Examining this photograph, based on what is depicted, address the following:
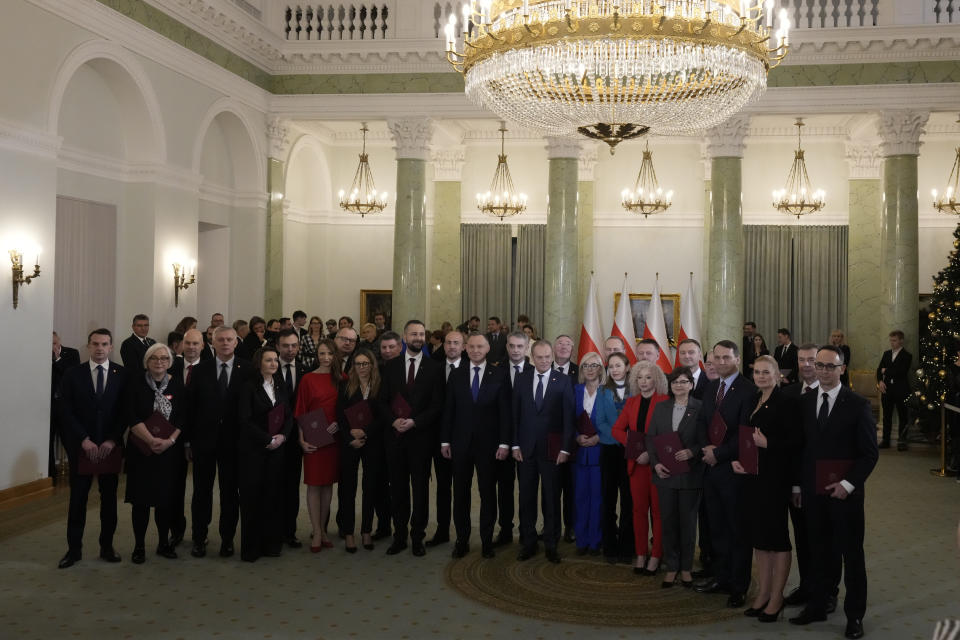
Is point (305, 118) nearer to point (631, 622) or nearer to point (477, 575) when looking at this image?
point (477, 575)

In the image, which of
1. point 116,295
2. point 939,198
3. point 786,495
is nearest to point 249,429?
point 786,495

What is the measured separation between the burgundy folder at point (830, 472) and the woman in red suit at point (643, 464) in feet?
4.67

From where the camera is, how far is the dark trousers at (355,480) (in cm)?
757

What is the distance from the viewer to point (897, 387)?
43.7 ft

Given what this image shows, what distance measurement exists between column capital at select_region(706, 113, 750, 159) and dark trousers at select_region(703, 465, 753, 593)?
916cm

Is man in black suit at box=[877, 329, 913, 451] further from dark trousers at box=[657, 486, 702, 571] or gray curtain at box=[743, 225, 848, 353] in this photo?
dark trousers at box=[657, 486, 702, 571]

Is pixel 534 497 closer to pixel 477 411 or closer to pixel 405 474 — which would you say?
pixel 477 411

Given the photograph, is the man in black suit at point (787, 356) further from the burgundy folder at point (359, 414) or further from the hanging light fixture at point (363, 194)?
the burgundy folder at point (359, 414)

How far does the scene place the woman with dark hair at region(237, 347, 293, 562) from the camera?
285 inches

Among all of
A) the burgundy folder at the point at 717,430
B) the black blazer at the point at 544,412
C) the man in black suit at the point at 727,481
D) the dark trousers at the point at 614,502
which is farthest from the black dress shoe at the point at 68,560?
the burgundy folder at the point at 717,430

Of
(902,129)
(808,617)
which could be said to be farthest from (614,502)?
(902,129)

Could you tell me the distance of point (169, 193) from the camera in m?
12.6

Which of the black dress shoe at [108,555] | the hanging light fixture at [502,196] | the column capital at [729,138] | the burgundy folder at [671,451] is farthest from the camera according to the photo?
the hanging light fixture at [502,196]

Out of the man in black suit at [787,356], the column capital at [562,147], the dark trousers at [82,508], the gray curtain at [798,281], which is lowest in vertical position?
the dark trousers at [82,508]
